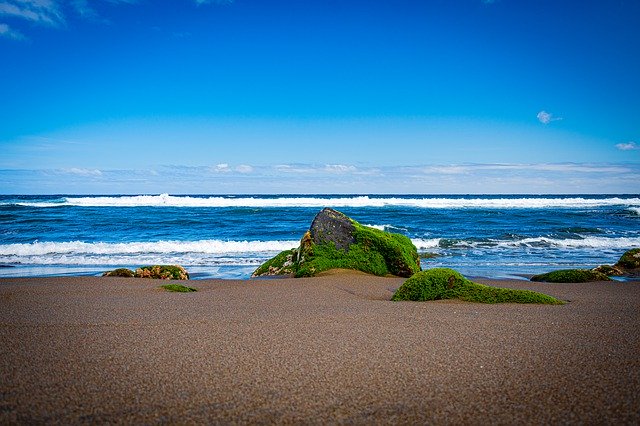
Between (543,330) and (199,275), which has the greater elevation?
(543,330)

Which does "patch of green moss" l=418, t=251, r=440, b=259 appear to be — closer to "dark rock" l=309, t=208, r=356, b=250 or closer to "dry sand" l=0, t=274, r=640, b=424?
"dark rock" l=309, t=208, r=356, b=250

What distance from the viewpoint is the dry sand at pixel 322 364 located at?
76.7 inches

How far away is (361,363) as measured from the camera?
8.43 feet

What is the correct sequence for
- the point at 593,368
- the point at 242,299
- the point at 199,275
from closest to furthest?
the point at 593,368 → the point at 242,299 → the point at 199,275

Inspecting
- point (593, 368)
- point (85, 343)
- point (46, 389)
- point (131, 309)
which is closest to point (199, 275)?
point (131, 309)

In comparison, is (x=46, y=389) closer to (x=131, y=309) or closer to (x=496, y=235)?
(x=131, y=309)

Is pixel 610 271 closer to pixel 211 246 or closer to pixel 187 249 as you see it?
pixel 211 246

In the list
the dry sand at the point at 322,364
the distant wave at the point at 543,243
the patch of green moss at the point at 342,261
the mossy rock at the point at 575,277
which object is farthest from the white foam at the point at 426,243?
the dry sand at the point at 322,364

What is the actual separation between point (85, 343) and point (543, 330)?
347cm

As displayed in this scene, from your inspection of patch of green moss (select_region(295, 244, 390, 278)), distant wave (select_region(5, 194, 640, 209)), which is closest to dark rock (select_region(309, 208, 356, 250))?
patch of green moss (select_region(295, 244, 390, 278))

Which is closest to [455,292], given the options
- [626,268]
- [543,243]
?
[626,268]

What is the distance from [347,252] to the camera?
8578 mm

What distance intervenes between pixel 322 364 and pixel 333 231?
6304 millimetres

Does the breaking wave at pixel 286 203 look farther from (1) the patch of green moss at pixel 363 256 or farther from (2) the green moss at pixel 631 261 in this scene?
(1) the patch of green moss at pixel 363 256
